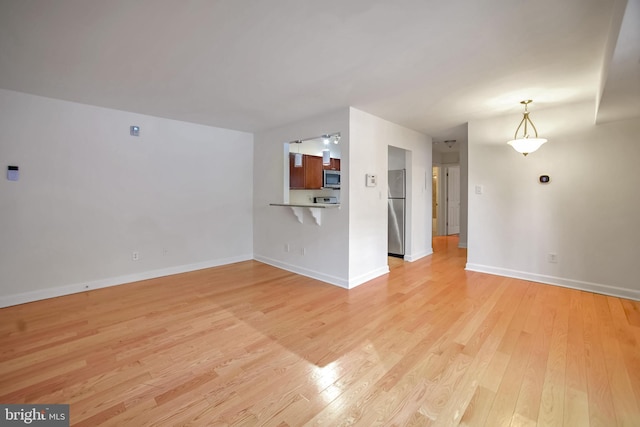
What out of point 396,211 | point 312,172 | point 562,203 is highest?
point 312,172

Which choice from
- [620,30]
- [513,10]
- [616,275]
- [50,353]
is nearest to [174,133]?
[50,353]

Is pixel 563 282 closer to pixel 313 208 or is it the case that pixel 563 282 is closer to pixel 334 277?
pixel 334 277

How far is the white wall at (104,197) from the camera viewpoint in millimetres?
3244

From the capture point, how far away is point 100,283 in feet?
12.4

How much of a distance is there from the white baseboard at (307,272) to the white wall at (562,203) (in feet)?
7.59

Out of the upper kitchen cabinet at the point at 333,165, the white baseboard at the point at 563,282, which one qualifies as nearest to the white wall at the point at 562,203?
the white baseboard at the point at 563,282

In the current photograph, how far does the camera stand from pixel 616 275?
3.38 meters

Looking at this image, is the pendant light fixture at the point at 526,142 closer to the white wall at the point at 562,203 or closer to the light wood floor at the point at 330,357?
the white wall at the point at 562,203

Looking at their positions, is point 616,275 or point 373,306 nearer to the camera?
point 373,306

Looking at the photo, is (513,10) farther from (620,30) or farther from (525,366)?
(525,366)

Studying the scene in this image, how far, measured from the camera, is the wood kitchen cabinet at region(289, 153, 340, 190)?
5.50 meters

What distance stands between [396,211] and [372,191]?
5.15 ft

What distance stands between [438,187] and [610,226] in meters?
4.74

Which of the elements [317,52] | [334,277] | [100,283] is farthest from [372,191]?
[100,283]
